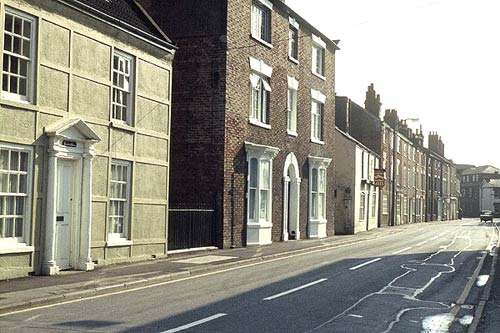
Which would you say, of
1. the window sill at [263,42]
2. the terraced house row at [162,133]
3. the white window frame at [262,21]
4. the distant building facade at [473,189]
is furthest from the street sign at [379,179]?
the distant building facade at [473,189]

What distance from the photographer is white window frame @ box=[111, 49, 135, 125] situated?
17406 millimetres

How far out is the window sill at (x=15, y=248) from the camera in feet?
43.5

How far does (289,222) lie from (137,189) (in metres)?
13.4

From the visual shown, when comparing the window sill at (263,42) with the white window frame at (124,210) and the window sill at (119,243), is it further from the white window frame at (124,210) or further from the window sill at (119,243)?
the window sill at (119,243)

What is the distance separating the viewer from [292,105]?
30.5m

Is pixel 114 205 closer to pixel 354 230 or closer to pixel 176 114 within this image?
pixel 176 114

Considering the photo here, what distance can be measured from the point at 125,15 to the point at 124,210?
5.87 metres

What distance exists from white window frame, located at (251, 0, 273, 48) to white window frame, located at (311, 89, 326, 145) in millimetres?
5750

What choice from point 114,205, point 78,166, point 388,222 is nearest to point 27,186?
point 78,166

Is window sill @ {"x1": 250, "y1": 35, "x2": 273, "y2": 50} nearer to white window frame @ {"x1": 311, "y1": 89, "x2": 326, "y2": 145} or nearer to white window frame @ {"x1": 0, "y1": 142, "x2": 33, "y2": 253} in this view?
white window frame @ {"x1": 311, "y1": 89, "x2": 326, "y2": 145}

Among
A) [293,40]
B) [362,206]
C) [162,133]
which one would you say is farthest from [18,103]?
[362,206]

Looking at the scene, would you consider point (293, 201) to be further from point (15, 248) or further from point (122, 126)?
point (15, 248)

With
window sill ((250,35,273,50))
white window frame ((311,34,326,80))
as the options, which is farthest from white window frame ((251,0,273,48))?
white window frame ((311,34,326,80))

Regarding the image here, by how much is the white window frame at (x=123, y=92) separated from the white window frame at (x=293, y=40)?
42.6 feet
